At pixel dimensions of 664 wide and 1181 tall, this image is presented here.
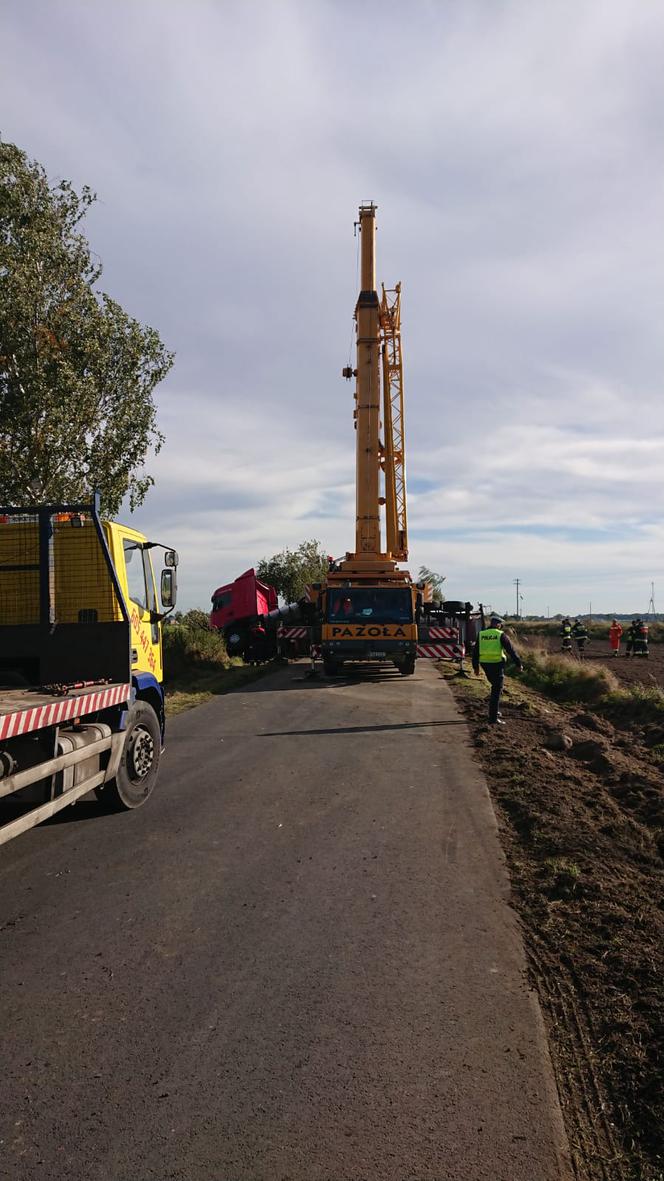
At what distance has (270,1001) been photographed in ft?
11.7

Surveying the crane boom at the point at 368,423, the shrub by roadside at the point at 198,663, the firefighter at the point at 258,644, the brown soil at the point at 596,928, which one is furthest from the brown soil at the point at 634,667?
the brown soil at the point at 596,928

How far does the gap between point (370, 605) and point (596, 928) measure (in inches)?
553

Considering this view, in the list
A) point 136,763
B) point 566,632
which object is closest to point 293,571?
point 566,632

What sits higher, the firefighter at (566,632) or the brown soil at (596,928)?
the firefighter at (566,632)

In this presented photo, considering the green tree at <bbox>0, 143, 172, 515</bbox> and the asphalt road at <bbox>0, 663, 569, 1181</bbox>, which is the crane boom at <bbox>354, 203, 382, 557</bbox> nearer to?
the green tree at <bbox>0, 143, 172, 515</bbox>

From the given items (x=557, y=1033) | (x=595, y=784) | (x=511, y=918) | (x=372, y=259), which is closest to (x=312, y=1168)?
(x=557, y=1033)

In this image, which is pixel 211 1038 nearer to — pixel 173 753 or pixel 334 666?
pixel 173 753

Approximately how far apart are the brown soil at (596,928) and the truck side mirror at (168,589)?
3.96 metres

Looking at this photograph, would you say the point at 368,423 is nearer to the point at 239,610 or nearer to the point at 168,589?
the point at 239,610

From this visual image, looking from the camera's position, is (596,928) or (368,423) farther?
(368,423)

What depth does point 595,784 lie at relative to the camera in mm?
7984

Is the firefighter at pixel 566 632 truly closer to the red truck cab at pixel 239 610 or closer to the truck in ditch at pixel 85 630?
the red truck cab at pixel 239 610

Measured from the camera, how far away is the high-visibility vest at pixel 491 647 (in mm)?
11781

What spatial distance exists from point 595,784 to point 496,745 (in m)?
1.98
